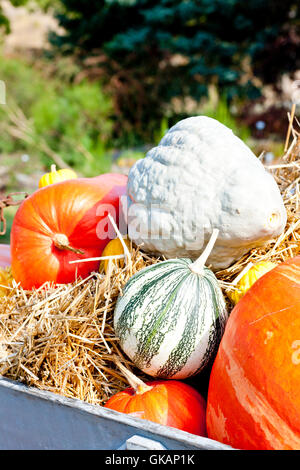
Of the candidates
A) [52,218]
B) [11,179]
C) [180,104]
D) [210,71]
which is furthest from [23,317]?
[180,104]

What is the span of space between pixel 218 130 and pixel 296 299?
2.73 feet

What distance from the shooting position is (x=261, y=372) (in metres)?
1.23

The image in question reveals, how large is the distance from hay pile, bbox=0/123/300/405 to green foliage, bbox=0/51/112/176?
482 centimetres

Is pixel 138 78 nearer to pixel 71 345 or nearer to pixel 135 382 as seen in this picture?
pixel 71 345

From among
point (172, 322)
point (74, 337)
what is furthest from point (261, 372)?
point (74, 337)

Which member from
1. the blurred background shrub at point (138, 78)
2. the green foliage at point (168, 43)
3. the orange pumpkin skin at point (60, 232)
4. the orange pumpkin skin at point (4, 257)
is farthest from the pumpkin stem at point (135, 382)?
Answer: the green foliage at point (168, 43)

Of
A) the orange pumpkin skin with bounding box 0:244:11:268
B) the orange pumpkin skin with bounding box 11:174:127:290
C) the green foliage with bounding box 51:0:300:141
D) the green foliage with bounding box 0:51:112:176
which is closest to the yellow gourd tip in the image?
the orange pumpkin skin with bounding box 11:174:127:290

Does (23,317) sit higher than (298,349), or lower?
lower

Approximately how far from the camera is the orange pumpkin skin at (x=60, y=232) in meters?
2.10

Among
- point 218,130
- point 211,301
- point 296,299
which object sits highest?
point 218,130

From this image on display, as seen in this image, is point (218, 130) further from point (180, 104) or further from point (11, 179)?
point (180, 104)

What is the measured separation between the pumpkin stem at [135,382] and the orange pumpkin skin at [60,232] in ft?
2.03

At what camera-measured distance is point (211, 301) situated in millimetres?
1553
